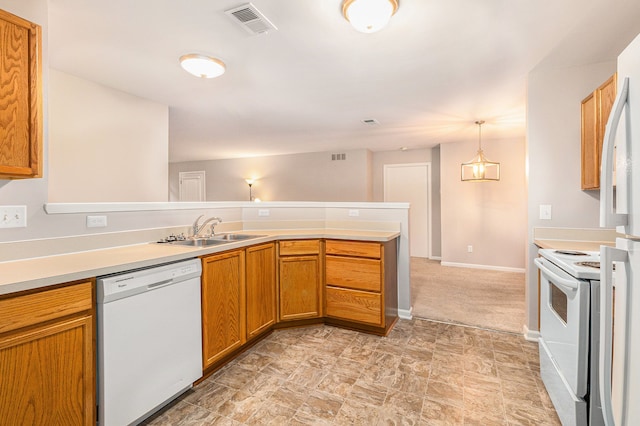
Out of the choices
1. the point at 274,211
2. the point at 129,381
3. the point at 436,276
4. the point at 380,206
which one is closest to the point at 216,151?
the point at 274,211

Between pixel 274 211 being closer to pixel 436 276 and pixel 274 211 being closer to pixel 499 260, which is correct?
pixel 436 276

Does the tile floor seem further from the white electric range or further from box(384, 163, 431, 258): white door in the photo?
box(384, 163, 431, 258): white door

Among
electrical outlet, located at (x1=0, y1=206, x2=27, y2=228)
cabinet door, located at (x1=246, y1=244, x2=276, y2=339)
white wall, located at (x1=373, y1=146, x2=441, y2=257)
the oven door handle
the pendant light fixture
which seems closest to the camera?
the oven door handle

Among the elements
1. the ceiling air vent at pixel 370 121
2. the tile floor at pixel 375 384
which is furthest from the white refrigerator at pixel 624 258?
the ceiling air vent at pixel 370 121

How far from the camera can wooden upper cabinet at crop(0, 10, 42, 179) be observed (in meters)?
1.47

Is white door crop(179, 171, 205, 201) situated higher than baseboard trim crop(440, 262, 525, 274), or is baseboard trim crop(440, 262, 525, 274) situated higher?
white door crop(179, 171, 205, 201)

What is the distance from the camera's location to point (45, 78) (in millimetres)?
1706

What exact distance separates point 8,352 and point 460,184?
604 centimetres

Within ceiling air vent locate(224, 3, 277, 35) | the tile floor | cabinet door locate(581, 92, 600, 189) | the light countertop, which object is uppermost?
ceiling air vent locate(224, 3, 277, 35)

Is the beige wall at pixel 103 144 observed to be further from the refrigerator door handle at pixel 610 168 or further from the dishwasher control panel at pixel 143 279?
the refrigerator door handle at pixel 610 168

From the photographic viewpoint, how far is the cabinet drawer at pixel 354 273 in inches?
110

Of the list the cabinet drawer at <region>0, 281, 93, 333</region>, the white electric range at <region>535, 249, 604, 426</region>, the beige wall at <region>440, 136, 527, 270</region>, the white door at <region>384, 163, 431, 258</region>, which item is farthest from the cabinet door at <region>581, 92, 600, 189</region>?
the white door at <region>384, 163, 431, 258</region>

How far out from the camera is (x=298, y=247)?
9.70 ft

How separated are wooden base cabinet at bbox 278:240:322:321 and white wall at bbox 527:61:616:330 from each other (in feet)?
6.30
